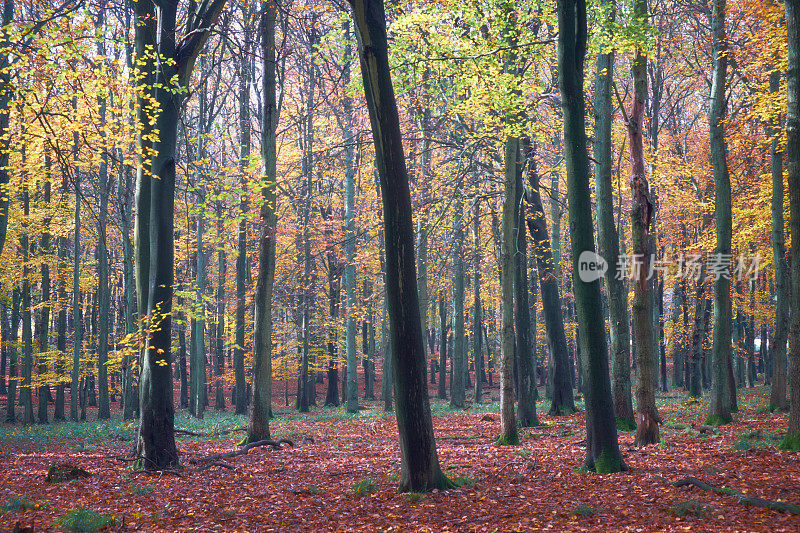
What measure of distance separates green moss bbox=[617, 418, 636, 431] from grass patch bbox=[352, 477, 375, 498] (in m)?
6.61

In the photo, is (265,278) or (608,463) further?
(265,278)

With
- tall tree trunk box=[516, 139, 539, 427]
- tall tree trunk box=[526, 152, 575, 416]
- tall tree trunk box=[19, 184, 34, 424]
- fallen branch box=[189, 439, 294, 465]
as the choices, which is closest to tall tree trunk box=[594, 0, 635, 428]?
tall tree trunk box=[516, 139, 539, 427]

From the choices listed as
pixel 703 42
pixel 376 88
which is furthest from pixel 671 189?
pixel 376 88

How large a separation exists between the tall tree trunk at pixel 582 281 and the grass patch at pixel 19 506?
652 cm

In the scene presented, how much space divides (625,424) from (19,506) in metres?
10.3

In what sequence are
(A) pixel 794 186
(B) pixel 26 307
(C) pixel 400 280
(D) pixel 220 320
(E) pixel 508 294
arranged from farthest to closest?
1. (D) pixel 220 320
2. (B) pixel 26 307
3. (E) pixel 508 294
4. (A) pixel 794 186
5. (C) pixel 400 280

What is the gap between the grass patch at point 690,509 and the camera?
203 inches

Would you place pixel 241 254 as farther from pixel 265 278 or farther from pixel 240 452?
pixel 240 452

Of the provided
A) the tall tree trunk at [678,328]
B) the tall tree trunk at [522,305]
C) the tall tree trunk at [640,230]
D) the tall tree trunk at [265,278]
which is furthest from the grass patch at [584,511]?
the tall tree trunk at [678,328]

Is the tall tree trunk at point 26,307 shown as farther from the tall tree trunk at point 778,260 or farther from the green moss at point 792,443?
the tall tree trunk at point 778,260

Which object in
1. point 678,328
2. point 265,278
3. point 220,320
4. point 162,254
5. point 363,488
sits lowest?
point 363,488

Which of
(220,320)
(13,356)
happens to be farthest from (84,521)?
(220,320)

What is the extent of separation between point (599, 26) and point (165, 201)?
7.15 meters

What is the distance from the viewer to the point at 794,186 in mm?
7746
